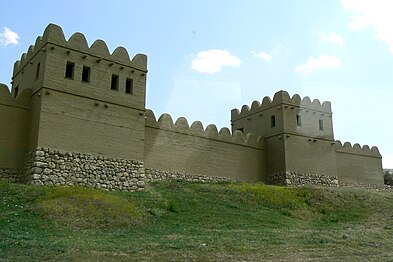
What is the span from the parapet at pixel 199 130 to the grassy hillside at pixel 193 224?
3599mm

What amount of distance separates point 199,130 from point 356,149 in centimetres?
1526

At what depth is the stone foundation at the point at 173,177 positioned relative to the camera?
24.8 metres

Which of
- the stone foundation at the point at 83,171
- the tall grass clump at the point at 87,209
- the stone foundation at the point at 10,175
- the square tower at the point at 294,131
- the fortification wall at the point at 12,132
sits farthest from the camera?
the square tower at the point at 294,131

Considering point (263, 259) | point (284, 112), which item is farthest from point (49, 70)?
point (284, 112)

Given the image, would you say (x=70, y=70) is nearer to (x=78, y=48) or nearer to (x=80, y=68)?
(x=80, y=68)

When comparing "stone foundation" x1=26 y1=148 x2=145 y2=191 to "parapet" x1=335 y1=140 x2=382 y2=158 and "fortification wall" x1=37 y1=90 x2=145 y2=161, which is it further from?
"parapet" x1=335 y1=140 x2=382 y2=158

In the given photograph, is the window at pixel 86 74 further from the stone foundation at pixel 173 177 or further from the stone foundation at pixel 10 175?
the stone foundation at pixel 173 177

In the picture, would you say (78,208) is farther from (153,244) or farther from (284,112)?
(284,112)

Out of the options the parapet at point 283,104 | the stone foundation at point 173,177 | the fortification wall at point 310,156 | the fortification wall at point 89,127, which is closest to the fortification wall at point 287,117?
the parapet at point 283,104

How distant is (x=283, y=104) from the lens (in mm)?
31703

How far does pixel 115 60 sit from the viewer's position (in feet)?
78.6

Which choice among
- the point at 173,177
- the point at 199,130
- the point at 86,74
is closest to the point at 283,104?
the point at 199,130

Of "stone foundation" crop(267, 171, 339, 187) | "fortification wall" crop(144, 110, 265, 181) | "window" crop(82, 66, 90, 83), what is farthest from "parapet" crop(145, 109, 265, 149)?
"window" crop(82, 66, 90, 83)

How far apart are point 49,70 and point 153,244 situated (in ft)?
39.5
